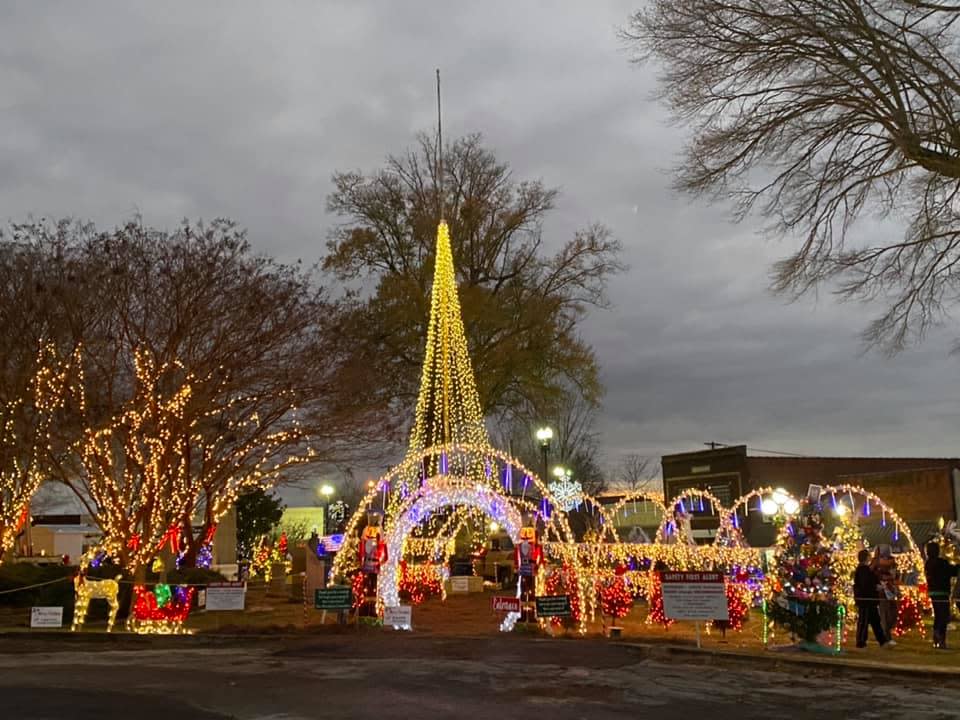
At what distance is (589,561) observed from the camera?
23188mm

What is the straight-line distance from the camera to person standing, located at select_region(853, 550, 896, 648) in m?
16.1

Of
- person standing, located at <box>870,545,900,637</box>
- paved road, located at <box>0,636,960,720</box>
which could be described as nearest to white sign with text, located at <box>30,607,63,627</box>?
paved road, located at <box>0,636,960,720</box>

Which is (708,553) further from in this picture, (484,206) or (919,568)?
(484,206)

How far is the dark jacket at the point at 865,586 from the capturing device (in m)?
16.2

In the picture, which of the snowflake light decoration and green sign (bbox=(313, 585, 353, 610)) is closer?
green sign (bbox=(313, 585, 353, 610))

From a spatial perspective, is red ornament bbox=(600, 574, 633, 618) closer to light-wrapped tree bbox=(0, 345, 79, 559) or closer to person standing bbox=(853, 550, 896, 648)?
person standing bbox=(853, 550, 896, 648)

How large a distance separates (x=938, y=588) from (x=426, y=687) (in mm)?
8813

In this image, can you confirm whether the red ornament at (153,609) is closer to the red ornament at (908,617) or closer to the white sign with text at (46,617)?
the white sign with text at (46,617)

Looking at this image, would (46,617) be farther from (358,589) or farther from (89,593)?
(358,589)

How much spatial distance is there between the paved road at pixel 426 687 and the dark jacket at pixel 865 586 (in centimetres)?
300

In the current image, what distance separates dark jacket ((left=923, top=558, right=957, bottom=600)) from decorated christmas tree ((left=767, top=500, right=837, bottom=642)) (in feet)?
6.54

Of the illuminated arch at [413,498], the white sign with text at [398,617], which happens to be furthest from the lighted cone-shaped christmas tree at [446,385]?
the white sign with text at [398,617]

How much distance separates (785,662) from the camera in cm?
1443

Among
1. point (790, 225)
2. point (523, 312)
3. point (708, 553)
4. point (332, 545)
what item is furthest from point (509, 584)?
point (790, 225)
